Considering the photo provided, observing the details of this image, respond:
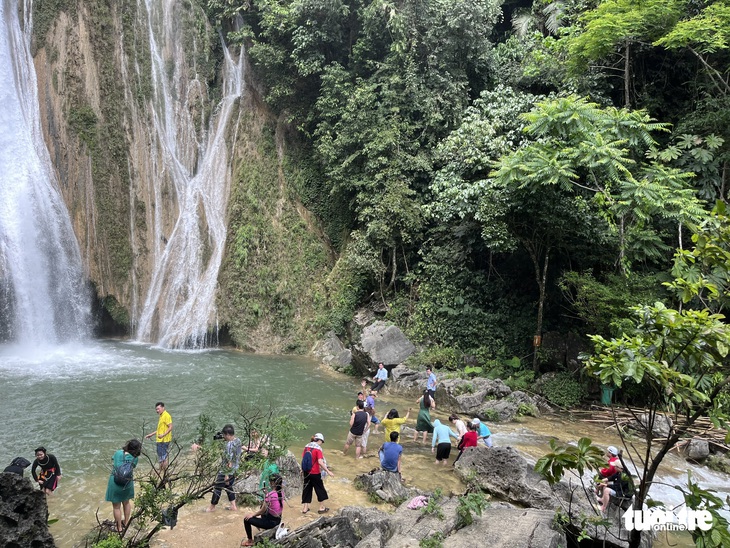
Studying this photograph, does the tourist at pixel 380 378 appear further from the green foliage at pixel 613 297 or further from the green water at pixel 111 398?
the green foliage at pixel 613 297

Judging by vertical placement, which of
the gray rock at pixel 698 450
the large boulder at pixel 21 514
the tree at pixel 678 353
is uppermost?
the tree at pixel 678 353

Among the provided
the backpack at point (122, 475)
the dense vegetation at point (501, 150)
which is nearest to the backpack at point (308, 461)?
the backpack at point (122, 475)

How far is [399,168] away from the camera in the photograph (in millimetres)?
18047

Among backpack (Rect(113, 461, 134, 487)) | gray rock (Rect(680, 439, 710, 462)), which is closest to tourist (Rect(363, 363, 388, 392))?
gray rock (Rect(680, 439, 710, 462))

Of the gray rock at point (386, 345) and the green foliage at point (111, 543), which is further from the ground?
the gray rock at point (386, 345)

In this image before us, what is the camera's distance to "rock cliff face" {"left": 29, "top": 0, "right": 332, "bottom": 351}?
20719 mm

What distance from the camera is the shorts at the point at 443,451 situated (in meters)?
9.47

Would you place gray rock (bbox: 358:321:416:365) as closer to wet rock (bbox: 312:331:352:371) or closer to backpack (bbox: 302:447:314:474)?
wet rock (bbox: 312:331:352:371)

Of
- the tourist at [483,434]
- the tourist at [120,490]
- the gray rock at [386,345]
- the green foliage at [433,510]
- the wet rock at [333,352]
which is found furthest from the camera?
the wet rock at [333,352]

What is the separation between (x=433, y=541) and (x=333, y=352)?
1369 cm

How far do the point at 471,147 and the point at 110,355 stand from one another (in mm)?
14602

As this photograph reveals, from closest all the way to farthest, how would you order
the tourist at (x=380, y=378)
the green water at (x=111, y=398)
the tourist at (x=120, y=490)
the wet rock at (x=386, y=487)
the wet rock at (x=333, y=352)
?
the tourist at (x=120, y=490), the wet rock at (x=386, y=487), the green water at (x=111, y=398), the tourist at (x=380, y=378), the wet rock at (x=333, y=352)

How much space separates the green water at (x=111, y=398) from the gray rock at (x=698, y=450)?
7.54 m

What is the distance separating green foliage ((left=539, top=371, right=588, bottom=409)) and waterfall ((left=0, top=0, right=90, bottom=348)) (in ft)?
58.1
